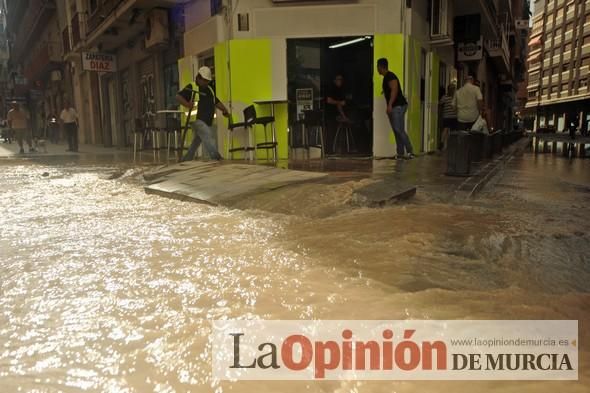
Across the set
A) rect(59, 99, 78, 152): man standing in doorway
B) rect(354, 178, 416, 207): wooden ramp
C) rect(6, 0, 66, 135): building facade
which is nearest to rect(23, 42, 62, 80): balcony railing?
rect(6, 0, 66, 135): building facade

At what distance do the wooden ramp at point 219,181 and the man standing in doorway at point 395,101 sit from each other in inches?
157

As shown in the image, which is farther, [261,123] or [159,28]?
[159,28]

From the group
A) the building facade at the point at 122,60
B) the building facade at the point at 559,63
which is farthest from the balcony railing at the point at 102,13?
the building facade at the point at 559,63

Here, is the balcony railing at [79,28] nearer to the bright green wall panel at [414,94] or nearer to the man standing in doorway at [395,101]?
the bright green wall panel at [414,94]

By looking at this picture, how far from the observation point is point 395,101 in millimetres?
9273

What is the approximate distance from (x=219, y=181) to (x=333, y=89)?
20.0ft

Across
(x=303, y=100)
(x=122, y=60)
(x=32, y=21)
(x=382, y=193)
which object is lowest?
(x=382, y=193)

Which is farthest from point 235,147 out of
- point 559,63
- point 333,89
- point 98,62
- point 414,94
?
point 559,63

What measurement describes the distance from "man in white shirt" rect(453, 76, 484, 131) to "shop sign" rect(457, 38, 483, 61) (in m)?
7.11

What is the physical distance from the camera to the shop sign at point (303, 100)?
1061cm

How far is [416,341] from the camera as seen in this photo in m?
1.76

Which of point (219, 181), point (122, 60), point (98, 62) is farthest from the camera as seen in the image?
point (122, 60)

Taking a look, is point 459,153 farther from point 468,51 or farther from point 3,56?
point 3,56

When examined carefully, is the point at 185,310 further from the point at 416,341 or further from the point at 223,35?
the point at 223,35
